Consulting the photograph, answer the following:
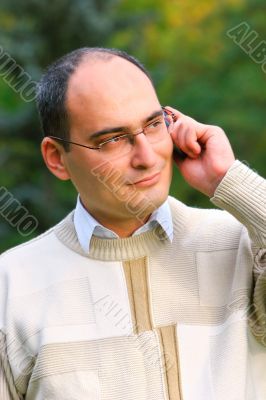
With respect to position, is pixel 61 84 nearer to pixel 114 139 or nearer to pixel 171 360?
pixel 114 139

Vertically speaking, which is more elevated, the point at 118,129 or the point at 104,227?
the point at 118,129

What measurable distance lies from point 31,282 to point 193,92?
52.3ft

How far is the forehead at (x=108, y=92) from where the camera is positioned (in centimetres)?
254

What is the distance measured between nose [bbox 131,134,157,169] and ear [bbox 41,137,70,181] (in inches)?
14.0

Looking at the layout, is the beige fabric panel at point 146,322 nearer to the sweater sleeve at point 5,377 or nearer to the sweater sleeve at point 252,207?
the sweater sleeve at point 252,207

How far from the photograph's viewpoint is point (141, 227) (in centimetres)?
271

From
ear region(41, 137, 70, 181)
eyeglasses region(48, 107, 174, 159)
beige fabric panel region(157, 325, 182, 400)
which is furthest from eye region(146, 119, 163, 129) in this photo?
beige fabric panel region(157, 325, 182, 400)

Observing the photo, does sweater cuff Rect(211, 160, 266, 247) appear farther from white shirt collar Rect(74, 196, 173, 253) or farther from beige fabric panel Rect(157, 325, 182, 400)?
beige fabric panel Rect(157, 325, 182, 400)

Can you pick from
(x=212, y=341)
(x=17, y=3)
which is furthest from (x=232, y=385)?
(x=17, y=3)

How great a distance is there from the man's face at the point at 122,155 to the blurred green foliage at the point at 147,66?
10.3m

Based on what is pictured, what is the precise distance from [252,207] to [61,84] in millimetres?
732

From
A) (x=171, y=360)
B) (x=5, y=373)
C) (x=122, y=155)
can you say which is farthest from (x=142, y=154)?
(x=5, y=373)

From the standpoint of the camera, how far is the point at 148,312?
2.64 meters

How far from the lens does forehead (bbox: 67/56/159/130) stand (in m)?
2.54
